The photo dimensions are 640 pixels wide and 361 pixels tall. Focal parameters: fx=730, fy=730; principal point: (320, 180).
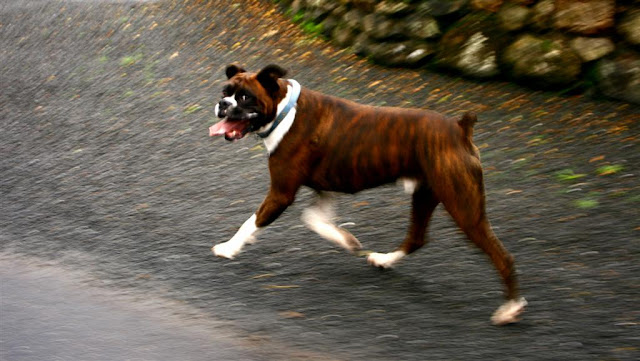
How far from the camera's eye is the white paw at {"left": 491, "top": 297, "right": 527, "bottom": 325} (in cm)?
458

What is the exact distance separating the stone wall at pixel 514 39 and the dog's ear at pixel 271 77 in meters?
4.83

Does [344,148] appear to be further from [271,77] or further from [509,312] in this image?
[509,312]

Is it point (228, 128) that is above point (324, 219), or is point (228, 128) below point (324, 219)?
A: above

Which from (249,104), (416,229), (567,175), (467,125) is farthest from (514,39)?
(249,104)

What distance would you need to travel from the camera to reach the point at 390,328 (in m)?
4.71

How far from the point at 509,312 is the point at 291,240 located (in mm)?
2321

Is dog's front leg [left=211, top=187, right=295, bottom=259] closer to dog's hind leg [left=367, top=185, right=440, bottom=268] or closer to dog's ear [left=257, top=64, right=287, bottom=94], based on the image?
dog's ear [left=257, top=64, right=287, bottom=94]

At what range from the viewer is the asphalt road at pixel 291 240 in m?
4.65

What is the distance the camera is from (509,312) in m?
4.58

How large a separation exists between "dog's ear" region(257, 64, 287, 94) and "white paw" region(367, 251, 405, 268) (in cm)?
153

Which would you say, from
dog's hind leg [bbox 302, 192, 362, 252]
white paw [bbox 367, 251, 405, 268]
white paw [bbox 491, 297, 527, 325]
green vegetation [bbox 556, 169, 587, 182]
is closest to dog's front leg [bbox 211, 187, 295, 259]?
dog's hind leg [bbox 302, 192, 362, 252]

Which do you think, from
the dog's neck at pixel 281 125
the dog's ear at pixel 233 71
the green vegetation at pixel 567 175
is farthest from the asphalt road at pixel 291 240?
the dog's ear at pixel 233 71

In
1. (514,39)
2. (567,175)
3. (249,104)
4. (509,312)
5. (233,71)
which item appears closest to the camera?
(509,312)

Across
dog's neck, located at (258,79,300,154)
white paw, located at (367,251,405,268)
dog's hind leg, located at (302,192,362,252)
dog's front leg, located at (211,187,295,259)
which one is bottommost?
white paw, located at (367,251,405,268)
